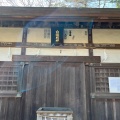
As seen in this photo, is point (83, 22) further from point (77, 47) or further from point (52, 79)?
point (52, 79)

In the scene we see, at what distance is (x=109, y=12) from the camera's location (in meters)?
5.54

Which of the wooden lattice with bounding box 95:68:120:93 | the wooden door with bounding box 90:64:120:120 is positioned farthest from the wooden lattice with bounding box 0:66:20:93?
the wooden lattice with bounding box 95:68:120:93

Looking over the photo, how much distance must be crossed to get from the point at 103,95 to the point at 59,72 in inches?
60.0

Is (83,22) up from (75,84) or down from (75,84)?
A: up

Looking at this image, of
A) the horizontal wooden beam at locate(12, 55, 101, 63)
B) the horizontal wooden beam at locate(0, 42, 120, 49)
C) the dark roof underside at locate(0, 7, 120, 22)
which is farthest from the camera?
the horizontal wooden beam at locate(0, 42, 120, 49)

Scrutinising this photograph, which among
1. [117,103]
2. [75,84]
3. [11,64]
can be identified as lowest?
[117,103]

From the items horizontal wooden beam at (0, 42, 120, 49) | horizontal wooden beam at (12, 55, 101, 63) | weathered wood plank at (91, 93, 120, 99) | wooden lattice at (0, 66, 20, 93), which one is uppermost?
horizontal wooden beam at (0, 42, 120, 49)

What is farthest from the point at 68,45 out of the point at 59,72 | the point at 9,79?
the point at 9,79

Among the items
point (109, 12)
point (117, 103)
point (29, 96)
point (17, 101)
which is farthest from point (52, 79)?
point (109, 12)

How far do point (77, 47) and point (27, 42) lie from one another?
1.67m

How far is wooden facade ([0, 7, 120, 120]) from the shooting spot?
5578 millimetres

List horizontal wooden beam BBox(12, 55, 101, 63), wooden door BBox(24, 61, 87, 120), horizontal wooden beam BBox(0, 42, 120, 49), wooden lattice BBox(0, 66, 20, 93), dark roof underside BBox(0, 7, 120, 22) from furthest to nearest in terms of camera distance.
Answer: horizontal wooden beam BBox(0, 42, 120, 49) → horizontal wooden beam BBox(12, 55, 101, 63) → wooden lattice BBox(0, 66, 20, 93) → wooden door BBox(24, 61, 87, 120) → dark roof underside BBox(0, 7, 120, 22)

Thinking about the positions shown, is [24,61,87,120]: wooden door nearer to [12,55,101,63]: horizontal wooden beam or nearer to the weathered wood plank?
[12,55,101,63]: horizontal wooden beam

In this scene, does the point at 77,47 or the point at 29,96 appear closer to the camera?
the point at 29,96
